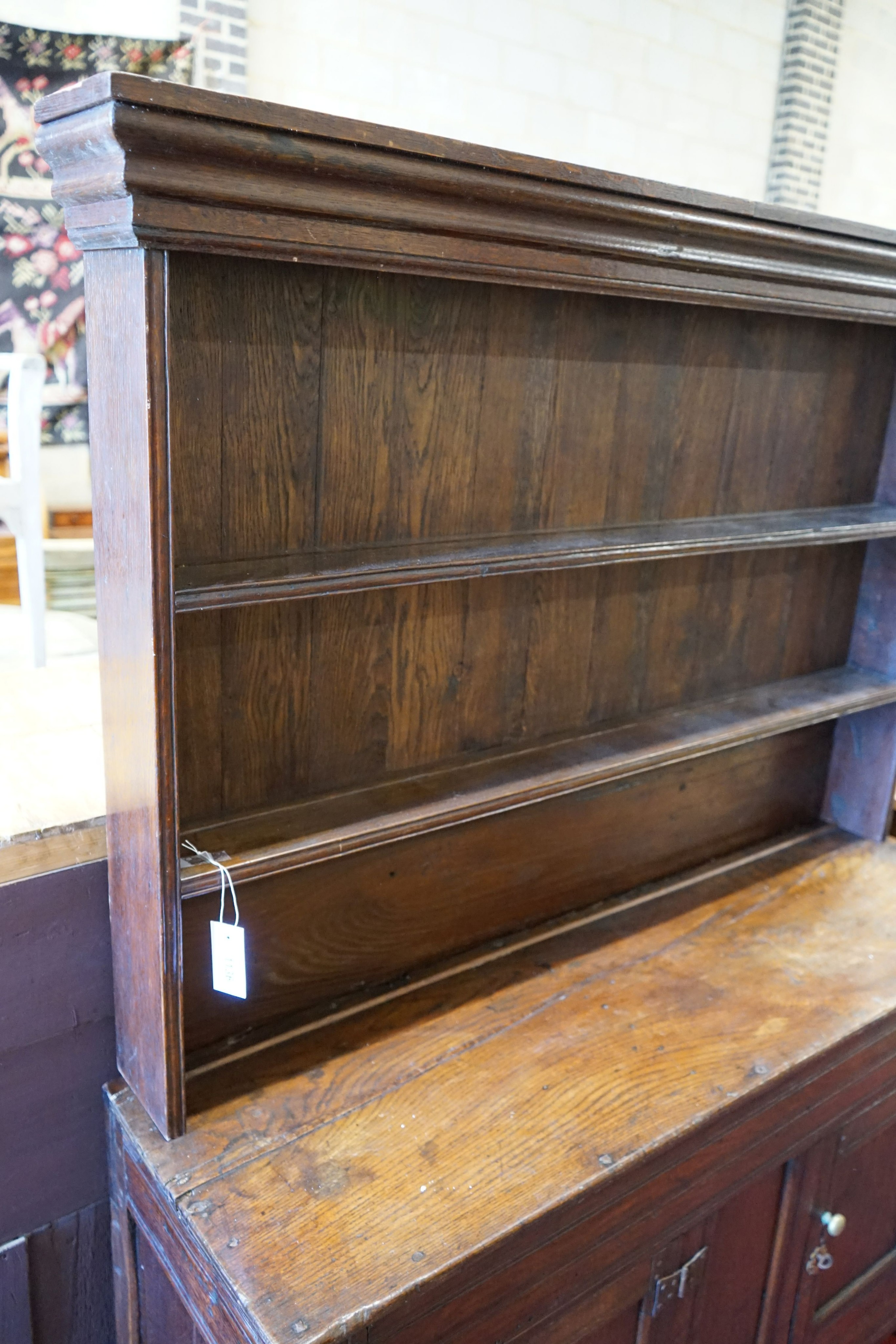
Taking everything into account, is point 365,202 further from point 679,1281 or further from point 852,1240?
point 852,1240

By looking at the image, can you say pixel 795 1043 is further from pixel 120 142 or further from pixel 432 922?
pixel 120 142

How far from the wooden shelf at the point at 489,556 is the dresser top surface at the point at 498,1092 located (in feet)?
2.22

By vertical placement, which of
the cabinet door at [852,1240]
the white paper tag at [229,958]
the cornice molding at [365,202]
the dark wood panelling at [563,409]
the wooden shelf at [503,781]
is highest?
the cornice molding at [365,202]

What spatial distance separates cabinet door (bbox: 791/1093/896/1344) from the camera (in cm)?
174

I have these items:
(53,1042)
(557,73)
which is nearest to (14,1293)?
(53,1042)

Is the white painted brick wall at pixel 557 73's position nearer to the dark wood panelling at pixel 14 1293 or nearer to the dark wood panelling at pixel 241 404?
the dark wood panelling at pixel 241 404

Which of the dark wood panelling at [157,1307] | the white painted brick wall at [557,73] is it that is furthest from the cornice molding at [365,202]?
the white painted brick wall at [557,73]

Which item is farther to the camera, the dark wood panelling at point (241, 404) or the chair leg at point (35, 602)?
the chair leg at point (35, 602)

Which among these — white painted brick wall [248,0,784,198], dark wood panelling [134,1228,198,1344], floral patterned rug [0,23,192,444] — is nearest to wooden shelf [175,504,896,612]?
dark wood panelling [134,1228,198,1344]

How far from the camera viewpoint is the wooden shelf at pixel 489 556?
1.17m

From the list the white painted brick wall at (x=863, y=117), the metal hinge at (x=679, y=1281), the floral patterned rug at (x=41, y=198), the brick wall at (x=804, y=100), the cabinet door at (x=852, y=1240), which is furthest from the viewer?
the white painted brick wall at (x=863, y=117)

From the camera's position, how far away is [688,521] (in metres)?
1.83

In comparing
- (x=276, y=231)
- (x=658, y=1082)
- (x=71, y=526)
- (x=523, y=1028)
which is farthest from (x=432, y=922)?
(x=71, y=526)

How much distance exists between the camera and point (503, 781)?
1.56 meters
